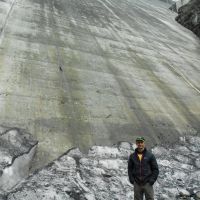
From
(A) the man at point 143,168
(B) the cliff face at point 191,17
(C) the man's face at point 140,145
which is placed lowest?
(B) the cliff face at point 191,17

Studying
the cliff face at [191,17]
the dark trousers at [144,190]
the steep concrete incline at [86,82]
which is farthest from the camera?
the cliff face at [191,17]

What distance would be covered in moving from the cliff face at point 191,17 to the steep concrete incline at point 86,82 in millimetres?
10297

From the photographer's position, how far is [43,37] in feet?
55.0

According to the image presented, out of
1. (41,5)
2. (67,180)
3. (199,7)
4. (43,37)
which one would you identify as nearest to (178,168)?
(67,180)

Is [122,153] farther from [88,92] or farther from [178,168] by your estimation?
[88,92]

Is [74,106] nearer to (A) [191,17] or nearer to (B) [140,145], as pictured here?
(B) [140,145]

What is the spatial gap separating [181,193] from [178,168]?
3.90ft

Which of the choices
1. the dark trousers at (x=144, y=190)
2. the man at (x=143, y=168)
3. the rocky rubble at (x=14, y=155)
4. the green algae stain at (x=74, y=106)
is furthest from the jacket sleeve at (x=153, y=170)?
the green algae stain at (x=74, y=106)

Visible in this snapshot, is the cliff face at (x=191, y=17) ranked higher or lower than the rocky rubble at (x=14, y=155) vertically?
lower

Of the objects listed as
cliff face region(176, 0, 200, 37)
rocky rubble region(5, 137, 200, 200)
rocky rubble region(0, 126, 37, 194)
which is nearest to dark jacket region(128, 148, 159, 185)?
rocky rubble region(5, 137, 200, 200)

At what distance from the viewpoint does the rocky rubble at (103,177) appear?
7414 mm

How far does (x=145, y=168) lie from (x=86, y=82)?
7.44m

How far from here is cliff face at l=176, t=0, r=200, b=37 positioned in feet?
107

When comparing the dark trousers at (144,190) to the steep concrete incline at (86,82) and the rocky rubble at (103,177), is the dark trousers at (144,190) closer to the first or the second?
the rocky rubble at (103,177)
